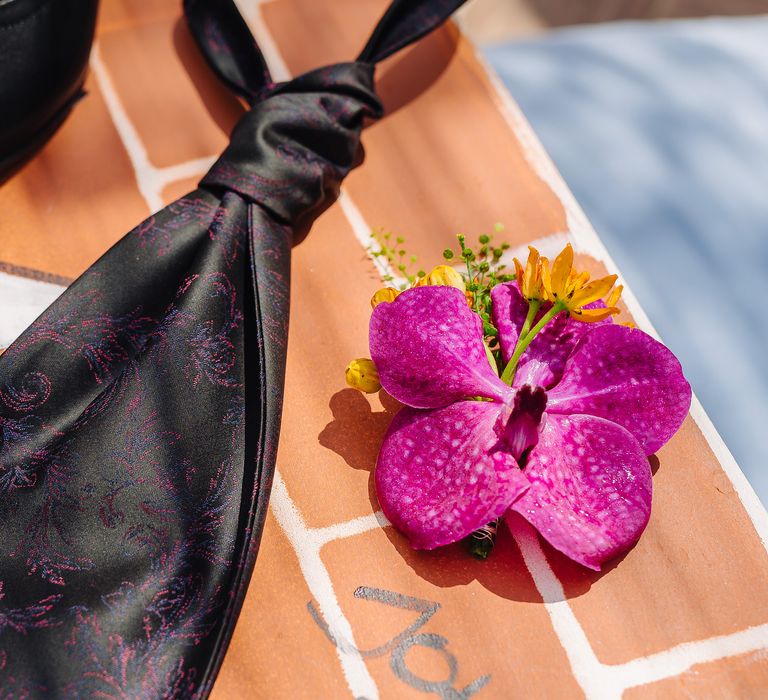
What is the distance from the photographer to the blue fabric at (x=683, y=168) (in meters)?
0.99

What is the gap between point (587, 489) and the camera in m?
0.60

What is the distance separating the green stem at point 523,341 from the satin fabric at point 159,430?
0.19 meters

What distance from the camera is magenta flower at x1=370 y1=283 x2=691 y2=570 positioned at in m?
0.58

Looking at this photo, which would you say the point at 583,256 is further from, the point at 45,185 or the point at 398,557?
the point at 45,185

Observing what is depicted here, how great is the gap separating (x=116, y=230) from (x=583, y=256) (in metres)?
0.46

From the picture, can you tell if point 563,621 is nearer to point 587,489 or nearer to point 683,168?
point 587,489

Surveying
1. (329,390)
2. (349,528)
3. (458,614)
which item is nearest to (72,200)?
(329,390)

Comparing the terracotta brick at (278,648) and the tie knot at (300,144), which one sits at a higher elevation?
the tie knot at (300,144)

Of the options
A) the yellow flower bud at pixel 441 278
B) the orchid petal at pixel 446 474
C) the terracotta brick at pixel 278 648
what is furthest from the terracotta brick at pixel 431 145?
the terracotta brick at pixel 278 648

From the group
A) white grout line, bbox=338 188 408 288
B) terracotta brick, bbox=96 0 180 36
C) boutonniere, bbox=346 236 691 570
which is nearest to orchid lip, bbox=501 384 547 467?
boutonniere, bbox=346 236 691 570

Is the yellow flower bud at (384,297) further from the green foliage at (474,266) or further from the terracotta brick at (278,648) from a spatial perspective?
the terracotta brick at (278,648)

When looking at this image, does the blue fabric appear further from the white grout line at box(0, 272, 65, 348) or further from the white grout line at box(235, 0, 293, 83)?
the white grout line at box(0, 272, 65, 348)

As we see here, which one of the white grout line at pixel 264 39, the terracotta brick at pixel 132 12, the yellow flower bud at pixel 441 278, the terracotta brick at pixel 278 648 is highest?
the terracotta brick at pixel 132 12

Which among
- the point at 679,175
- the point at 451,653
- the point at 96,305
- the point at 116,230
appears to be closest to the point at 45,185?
the point at 116,230
